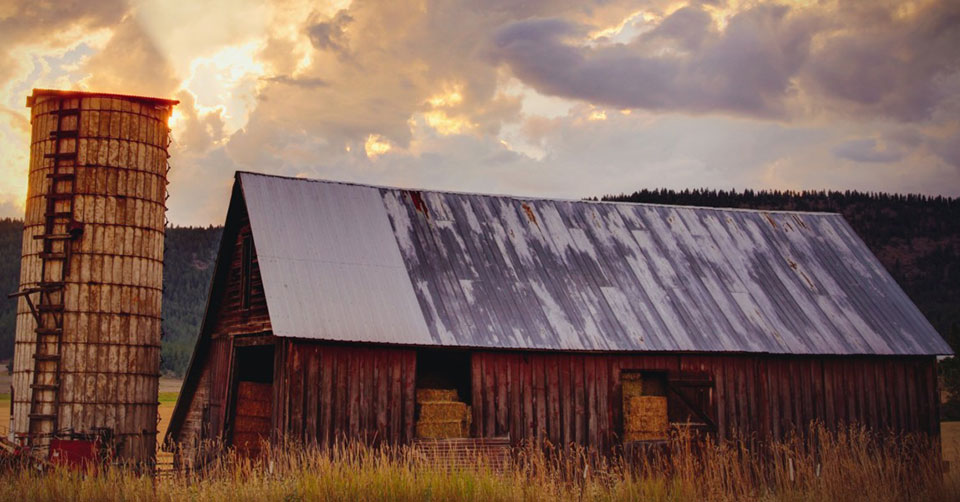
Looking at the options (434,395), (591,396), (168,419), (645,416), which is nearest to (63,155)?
(434,395)

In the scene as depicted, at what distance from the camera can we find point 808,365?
22.6 metres

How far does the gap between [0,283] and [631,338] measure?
360 ft

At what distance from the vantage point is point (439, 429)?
62.1 ft

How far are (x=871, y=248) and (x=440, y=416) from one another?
91135 millimetres

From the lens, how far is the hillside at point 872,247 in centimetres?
9656

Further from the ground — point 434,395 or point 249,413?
point 434,395

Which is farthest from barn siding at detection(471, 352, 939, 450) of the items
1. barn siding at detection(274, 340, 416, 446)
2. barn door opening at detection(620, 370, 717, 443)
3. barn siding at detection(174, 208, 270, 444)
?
barn siding at detection(174, 208, 270, 444)

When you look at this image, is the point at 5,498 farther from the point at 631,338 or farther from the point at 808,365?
the point at 808,365

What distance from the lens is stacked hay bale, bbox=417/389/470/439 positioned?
18.9 m

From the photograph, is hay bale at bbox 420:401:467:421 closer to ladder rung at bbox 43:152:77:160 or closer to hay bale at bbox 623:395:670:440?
hay bale at bbox 623:395:670:440

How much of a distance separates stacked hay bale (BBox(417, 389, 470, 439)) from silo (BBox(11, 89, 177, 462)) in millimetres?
7800

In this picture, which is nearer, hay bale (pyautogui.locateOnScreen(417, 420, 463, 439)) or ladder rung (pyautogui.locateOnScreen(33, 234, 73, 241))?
hay bale (pyautogui.locateOnScreen(417, 420, 463, 439))

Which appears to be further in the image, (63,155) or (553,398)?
(63,155)

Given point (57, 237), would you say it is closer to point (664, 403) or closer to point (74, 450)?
point (74, 450)
